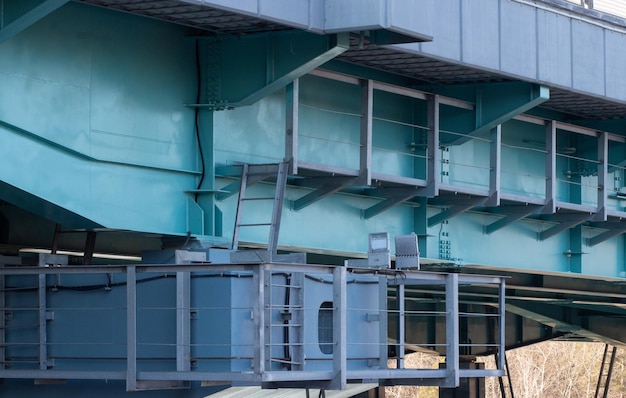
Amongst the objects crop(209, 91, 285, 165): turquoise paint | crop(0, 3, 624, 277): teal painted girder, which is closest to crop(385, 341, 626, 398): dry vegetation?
crop(0, 3, 624, 277): teal painted girder

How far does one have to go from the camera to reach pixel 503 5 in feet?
63.1

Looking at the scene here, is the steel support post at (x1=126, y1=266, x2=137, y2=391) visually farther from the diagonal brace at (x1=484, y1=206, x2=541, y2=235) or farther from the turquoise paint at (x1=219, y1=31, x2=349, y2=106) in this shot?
the diagonal brace at (x1=484, y1=206, x2=541, y2=235)

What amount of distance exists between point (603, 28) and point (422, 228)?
421 cm

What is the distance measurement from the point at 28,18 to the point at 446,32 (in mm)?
6364

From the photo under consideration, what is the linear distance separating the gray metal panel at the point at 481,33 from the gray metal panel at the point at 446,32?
0.13 meters

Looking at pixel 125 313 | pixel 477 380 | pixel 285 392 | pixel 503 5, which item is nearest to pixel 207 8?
pixel 125 313

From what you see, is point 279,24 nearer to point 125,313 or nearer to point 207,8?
point 207,8

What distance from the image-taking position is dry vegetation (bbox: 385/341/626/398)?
8925cm

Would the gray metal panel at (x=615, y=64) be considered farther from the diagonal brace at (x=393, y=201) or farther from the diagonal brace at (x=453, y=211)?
the diagonal brace at (x=393, y=201)

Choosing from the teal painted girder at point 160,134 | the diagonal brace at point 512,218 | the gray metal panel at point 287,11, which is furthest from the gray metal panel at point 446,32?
the diagonal brace at point 512,218

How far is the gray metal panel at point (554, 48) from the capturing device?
20.0m

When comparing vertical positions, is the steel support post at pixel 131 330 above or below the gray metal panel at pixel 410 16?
below

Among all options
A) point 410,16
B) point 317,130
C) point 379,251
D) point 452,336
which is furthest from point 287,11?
point 452,336

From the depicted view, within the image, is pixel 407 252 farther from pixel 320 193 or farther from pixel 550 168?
pixel 550 168
